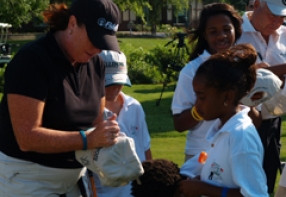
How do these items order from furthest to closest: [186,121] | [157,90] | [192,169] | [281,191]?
[157,90], [281,191], [186,121], [192,169]

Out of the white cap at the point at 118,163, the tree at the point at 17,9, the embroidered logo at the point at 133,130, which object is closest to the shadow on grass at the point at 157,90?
the embroidered logo at the point at 133,130

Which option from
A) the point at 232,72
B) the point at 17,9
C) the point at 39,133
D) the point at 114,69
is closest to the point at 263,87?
the point at 232,72

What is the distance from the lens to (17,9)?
3694 cm

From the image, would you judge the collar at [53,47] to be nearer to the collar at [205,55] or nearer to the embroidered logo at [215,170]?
the embroidered logo at [215,170]

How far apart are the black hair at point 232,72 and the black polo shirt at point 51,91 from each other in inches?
29.0

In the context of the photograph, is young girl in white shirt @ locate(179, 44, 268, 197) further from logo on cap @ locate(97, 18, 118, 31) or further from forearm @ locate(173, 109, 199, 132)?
forearm @ locate(173, 109, 199, 132)

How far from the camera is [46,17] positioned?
3.86m

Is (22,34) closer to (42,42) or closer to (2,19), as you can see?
(2,19)

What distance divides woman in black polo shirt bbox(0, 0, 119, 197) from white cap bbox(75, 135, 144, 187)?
48 millimetres

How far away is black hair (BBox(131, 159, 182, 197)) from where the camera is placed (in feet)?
11.4

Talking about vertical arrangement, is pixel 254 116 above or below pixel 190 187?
above

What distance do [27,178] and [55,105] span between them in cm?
49

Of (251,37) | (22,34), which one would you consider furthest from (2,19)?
(251,37)

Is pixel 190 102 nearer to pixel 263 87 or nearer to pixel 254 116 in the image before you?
pixel 254 116
